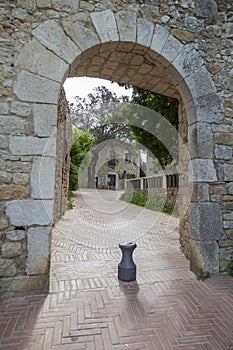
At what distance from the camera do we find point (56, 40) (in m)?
2.77

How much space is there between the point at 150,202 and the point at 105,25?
9.36m

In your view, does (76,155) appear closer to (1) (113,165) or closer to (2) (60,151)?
(2) (60,151)

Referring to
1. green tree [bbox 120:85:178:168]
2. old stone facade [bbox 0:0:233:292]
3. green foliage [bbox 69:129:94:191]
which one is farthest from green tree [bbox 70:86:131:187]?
old stone facade [bbox 0:0:233:292]

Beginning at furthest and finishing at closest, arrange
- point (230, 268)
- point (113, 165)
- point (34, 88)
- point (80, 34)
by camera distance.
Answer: point (113, 165)
point (230, 268)
point (80, 34)
point (34, 88)

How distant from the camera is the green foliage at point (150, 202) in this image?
31.8 ft

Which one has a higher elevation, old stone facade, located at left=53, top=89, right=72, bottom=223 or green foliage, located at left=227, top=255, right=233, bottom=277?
old stone facade, located at left=53, top=89, right=72, bottom=223

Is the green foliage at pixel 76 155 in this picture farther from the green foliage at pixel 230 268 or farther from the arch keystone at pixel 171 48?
the green foliage at pixel 230 268

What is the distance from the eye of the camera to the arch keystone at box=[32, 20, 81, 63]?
272 cm

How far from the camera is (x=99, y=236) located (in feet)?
17.6

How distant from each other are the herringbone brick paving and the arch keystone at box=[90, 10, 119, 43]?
10.4 feet

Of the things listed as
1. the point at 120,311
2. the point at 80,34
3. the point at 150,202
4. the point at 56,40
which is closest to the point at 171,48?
the point at 80,34

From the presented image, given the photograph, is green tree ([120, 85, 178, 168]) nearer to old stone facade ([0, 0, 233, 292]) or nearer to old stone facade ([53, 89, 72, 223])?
old stone facade ([53, 89, 72, 223])

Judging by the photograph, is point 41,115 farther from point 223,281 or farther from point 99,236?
point 99,236

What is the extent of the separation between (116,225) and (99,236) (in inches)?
64.2
